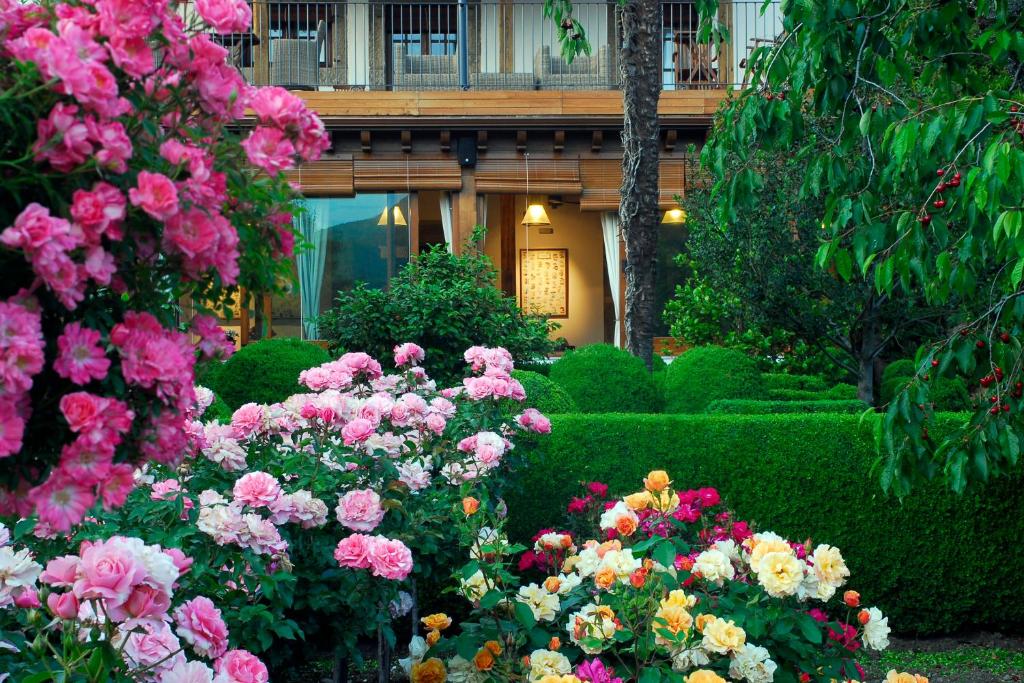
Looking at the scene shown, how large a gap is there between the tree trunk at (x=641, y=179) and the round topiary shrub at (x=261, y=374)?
118 inches

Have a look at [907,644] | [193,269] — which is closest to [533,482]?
[907,644]

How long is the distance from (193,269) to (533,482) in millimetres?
4732

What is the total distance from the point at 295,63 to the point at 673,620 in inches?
530

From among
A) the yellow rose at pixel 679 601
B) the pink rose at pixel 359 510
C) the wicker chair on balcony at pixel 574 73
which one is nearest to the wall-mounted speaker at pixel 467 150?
the wicker chair on balcony at pixel 574 73

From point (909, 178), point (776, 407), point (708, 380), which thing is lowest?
point (776, 407)

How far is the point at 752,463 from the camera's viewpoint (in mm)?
6293

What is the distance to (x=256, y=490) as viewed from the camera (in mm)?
2891

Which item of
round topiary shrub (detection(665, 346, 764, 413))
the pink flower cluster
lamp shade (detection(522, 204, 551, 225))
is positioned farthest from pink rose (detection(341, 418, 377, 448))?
lamp shade (detection(522, 204, 551, 225))

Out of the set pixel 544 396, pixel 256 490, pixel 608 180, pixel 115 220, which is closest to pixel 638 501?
pixel 256 490

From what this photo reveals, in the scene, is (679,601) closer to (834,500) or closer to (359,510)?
(359,510)

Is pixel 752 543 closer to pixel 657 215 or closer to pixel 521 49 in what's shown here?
pixel 657 215

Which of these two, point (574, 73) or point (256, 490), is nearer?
point (256, 490)

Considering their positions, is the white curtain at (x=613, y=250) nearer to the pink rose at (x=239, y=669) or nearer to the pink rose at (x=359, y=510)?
the pink rose at (x=359, y=510)

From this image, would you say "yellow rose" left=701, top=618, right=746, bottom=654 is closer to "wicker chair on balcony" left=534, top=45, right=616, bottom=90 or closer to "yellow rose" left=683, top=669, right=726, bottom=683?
"yellow rose" left=683, top=669, right=726, bottom=683
